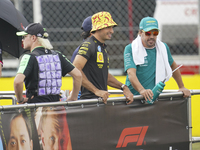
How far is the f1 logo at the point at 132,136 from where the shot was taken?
3619 millimetres

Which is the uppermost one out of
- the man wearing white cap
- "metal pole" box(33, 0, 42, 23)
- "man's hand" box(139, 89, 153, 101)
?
"metal pole" box(33, 0, 42, 23)

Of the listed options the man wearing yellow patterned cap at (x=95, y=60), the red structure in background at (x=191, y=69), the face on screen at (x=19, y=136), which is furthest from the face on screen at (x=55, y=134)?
the red structure in background at (x=191, y=69)

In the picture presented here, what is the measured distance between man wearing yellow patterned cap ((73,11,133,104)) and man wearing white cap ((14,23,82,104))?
197 mm

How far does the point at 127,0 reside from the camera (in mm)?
7688

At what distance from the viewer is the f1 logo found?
3.62m

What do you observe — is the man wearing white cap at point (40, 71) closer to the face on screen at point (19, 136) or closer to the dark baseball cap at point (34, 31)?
the dark baseball cap at point (34, 31)

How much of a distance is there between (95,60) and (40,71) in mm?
763

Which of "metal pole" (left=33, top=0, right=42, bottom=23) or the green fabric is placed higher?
"metal pole" (left=33, top=0, right=42, bottom=23)

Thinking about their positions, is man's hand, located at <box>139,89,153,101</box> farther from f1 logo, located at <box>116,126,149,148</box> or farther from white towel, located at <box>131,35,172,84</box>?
white towel, located at <box>131,35,172,84</box>

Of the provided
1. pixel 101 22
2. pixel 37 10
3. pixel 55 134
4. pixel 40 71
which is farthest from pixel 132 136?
pixel 37 10

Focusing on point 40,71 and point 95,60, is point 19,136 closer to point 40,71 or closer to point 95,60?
point 40,71

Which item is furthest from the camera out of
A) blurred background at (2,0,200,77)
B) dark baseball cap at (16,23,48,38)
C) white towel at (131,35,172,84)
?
blurred background at (2,0,200,77)

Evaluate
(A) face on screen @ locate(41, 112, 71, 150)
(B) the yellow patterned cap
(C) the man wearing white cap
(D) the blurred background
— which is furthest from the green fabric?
(D) the blurred background

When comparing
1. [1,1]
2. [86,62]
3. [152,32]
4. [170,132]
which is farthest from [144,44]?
[1,1]
